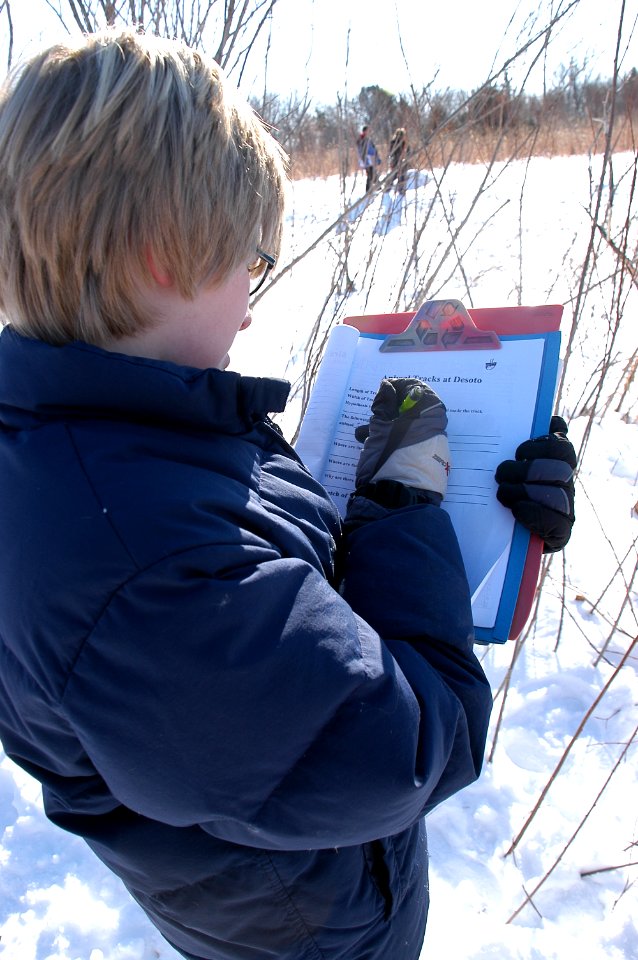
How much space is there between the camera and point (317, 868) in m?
0.81

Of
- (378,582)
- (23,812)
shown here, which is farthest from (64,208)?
(23,812)

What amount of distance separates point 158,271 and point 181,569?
34 cm

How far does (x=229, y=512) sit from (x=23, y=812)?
1778 millimetres

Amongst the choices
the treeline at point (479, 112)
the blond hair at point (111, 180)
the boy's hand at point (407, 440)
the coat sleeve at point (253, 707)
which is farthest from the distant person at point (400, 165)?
the coat sleeve at point (253, 707)

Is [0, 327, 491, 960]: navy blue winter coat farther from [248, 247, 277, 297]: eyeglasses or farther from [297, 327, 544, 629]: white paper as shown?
[297, 327, 544, 629]: white paper

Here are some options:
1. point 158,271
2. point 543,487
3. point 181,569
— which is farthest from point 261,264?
point 543,487

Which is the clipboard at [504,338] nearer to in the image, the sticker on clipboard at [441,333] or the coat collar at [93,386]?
the sticker on clipboard at [441,333]

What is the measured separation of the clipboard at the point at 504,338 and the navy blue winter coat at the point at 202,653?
0.26 m

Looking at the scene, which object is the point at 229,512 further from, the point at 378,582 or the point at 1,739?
the point at 1,739

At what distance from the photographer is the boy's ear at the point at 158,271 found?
68 cm

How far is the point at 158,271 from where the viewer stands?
689 millimetres

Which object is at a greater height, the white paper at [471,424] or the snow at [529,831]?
the white paper at [471,424]

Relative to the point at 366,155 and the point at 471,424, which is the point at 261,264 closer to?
the point at 471,424

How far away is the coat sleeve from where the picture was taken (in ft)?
1.83
